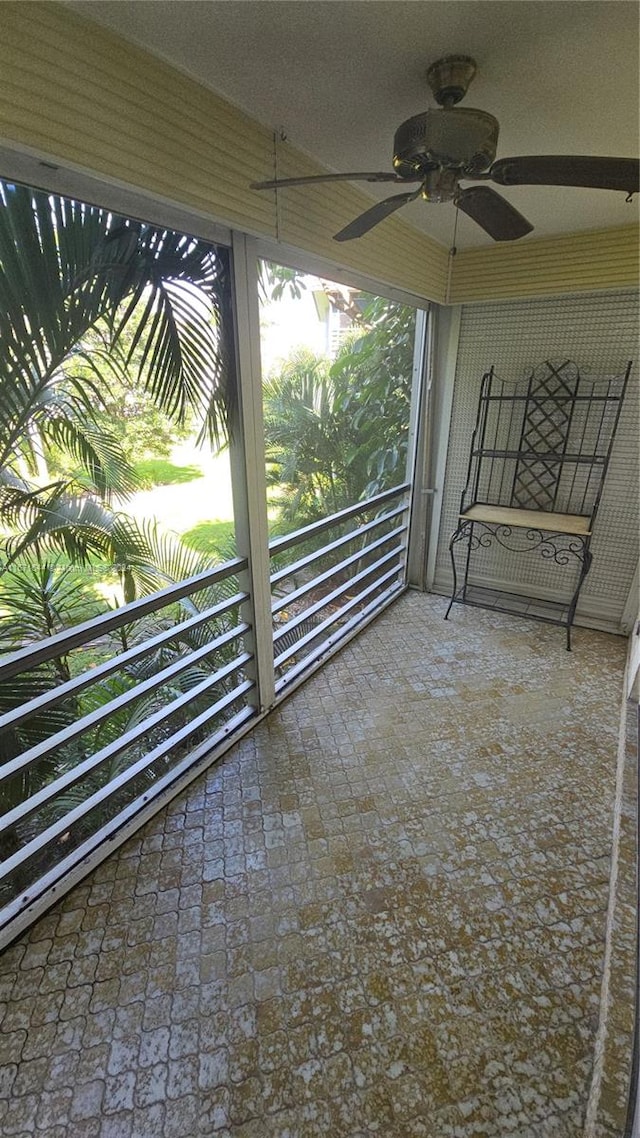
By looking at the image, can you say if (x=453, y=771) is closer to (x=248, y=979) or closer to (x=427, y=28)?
(x=248, y=979)

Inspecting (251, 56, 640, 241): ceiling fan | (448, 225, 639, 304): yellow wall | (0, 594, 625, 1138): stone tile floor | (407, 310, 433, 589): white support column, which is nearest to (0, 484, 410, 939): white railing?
(0, 594, 625, 1138): stone tile floor

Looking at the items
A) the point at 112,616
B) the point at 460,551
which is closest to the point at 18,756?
the point at 112,616

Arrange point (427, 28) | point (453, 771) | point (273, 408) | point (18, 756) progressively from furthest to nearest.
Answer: point (273, 408) < point (453, 771) < point (18, 756) < point (427, 28)

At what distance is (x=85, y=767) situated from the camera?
1.57 metres

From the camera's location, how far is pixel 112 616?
1540mm

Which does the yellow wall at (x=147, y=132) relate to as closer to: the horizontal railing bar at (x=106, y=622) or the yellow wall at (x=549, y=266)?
the yellow wall at (x=549, y=266)

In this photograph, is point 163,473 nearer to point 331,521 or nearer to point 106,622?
point 106,622

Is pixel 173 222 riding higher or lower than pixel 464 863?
higher

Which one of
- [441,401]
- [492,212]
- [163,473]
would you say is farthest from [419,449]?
[163,473]

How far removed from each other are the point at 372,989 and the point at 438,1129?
0.29m

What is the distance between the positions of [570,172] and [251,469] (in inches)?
49.7

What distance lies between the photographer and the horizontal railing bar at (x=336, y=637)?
2523mm

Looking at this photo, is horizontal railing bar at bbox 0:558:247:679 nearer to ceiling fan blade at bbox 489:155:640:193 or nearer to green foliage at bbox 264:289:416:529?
green foliage at bbox 264:289:416:529

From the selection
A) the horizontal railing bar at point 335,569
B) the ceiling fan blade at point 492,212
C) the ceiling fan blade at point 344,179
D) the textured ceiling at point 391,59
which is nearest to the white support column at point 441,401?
the horizontal railing bar at point 335,569
